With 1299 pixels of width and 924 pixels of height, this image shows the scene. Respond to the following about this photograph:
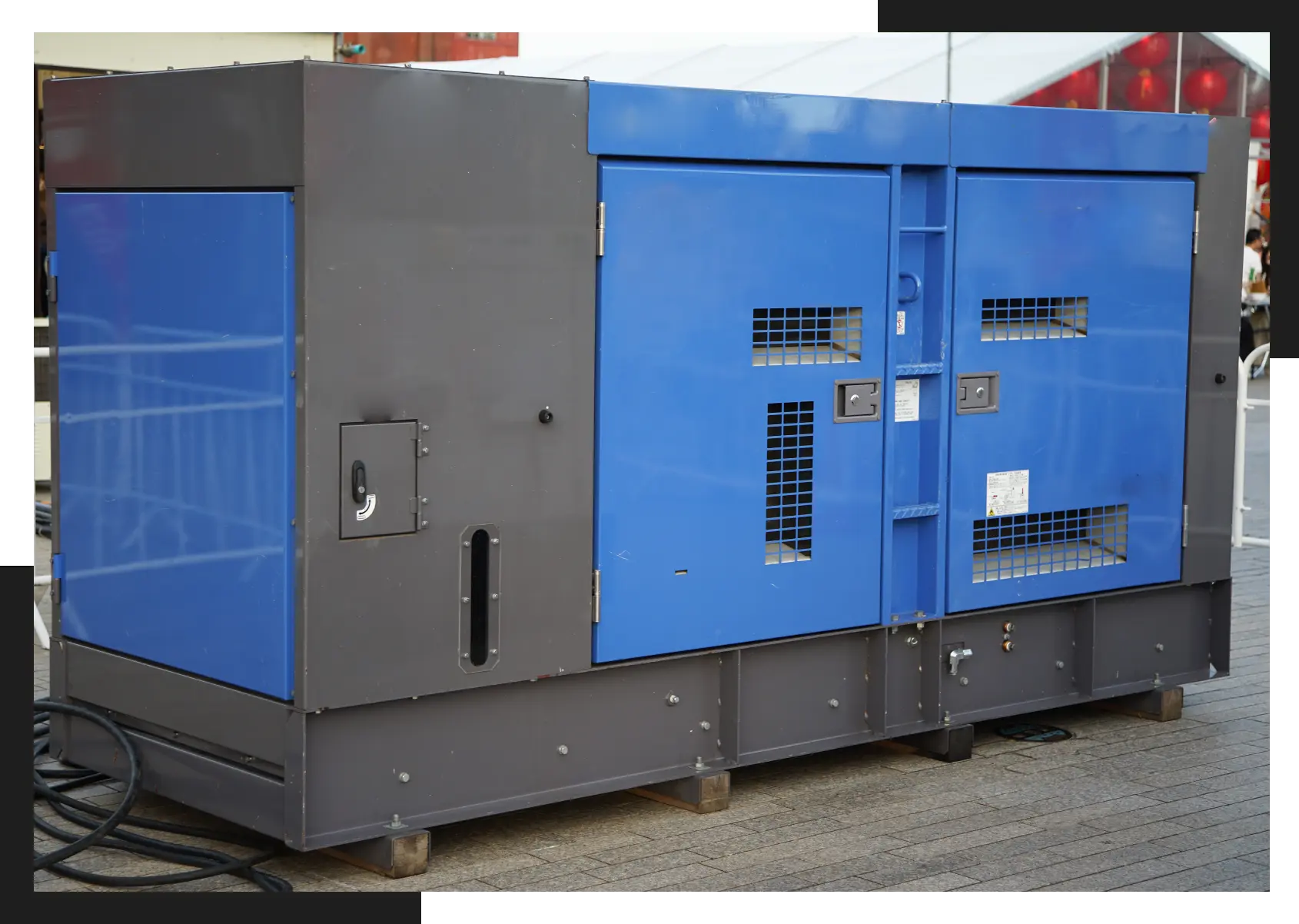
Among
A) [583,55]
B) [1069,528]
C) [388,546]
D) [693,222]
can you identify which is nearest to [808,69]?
[583,55]

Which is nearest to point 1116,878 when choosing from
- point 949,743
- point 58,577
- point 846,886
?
point 846,886

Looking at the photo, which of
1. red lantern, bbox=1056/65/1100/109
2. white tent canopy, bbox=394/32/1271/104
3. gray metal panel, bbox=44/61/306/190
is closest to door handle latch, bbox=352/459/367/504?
gray metal panel, bbox=44/61/306/190

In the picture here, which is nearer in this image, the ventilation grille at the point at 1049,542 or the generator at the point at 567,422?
the generator at the point at 567,422

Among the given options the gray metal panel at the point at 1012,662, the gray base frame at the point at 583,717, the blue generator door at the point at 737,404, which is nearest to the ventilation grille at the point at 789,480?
the blue generator door at the point at 737,404

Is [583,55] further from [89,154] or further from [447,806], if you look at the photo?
[447,806]

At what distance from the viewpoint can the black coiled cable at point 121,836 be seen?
4.85 metres

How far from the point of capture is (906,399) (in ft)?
20.4

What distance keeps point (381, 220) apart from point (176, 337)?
2.89 feet

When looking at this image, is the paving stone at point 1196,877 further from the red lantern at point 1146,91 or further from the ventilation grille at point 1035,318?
the red lantern at point 1146,91

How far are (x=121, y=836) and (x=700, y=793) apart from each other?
6.34 ft

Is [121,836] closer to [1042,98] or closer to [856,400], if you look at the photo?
[856,400]

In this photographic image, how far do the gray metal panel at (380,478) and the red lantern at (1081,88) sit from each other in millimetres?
15318

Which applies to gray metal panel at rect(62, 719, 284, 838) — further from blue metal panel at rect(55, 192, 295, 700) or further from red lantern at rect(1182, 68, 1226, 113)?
red lantern at rect(1182, 68, 1226, 113)

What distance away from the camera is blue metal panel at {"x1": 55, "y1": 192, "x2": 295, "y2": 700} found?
4816 millimetres
